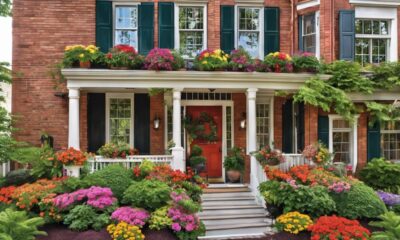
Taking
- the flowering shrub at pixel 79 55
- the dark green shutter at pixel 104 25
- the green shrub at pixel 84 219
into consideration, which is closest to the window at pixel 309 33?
the dark green shutter at pixel 104 25

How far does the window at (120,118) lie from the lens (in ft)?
38.6

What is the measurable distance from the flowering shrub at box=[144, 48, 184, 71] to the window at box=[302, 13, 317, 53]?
4.39 m

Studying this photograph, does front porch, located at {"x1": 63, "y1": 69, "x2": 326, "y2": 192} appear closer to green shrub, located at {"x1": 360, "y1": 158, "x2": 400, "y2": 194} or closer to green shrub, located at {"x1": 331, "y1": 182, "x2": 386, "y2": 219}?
green shrub, located at {"x1": 331, "y1": 182, "x2": 386, "y2": 219}

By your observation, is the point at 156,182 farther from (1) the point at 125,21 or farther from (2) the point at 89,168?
Answer: (1) the point at 125,21

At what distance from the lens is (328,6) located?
453 inches

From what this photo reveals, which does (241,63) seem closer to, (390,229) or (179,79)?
(179,79)

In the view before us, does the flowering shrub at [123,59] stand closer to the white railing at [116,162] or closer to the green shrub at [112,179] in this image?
the white railing at [116,162]

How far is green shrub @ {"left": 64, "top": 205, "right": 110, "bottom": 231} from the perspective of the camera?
7469mm

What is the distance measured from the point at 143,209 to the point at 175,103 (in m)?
3.29

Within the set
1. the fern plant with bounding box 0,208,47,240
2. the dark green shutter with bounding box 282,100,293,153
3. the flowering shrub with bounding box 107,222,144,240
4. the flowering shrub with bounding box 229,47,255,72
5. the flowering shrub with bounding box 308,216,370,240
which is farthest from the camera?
the dark green shutter with bounding box 282,100,293,153

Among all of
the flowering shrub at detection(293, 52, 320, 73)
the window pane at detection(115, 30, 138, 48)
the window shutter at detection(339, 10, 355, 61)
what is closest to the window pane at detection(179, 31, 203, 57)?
the window pane at detection(115, 30, 138, 48)

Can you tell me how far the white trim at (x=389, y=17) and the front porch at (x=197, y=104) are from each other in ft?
10.5

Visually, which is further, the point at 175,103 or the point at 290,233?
the point at 175,103

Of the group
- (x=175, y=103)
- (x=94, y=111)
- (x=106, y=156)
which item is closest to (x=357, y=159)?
(x=175, y=103)
